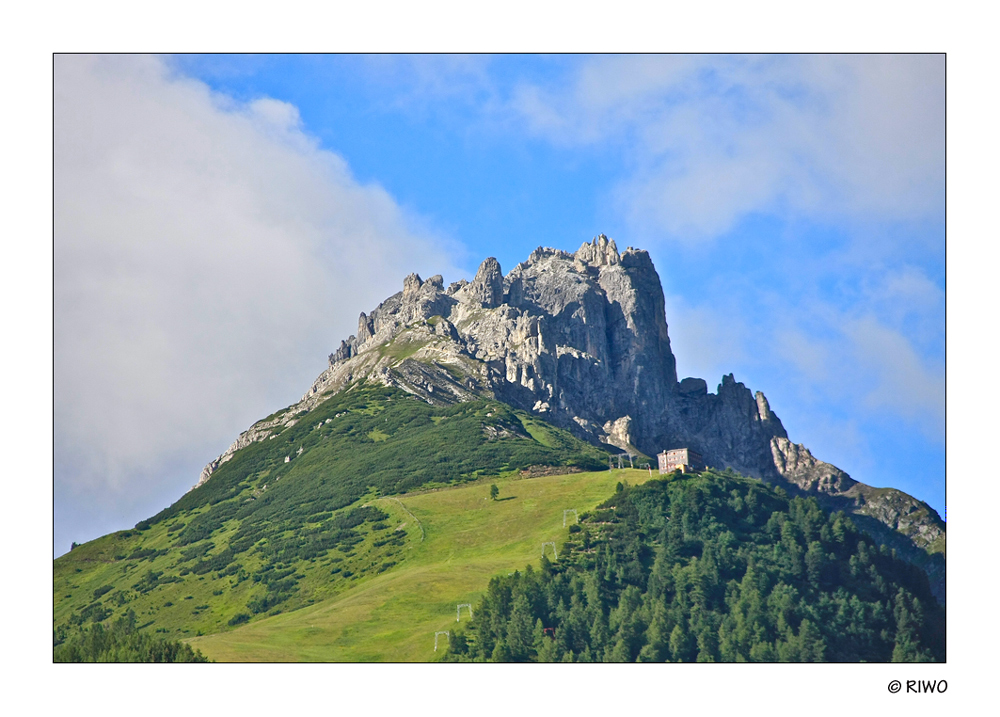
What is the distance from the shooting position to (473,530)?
17500cm

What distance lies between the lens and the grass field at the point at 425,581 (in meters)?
128

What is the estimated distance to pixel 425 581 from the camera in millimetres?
148625

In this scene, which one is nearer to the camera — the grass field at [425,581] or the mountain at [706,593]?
the mountain at [706,593]

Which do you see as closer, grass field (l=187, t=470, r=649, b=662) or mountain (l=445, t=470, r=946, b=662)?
mountain (l=445, t=470, r=946, b=662)

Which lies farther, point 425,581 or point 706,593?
point 425,581

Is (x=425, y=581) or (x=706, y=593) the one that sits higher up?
(x=425, y=581)

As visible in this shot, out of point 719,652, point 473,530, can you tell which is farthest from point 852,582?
point 473,530

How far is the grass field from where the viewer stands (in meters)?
128

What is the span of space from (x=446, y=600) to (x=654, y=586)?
28.3m
